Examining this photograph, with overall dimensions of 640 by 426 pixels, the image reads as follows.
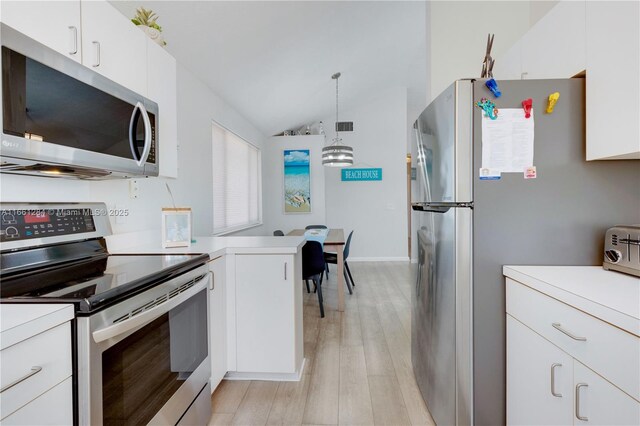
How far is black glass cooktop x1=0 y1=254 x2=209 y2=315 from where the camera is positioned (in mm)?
Result: 858

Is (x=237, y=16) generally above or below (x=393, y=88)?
below

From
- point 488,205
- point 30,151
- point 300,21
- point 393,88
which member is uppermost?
point 393,88

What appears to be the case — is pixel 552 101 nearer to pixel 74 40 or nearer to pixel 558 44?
pixel 558 44

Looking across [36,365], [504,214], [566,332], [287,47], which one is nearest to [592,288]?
[566,332]

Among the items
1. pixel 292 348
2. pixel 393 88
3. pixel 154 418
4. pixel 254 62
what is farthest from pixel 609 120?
pixel 393 88

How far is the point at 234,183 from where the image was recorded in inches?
173

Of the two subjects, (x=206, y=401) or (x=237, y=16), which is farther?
(x=237, y=16)

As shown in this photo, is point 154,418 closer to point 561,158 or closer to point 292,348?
point 292,348

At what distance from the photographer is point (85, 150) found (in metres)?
1.18

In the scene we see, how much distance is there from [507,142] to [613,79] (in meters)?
0.39

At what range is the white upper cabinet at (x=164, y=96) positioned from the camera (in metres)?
1.65

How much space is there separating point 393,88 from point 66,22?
19.8 ft

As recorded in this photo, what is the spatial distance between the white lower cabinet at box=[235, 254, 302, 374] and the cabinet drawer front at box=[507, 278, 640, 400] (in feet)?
4.04

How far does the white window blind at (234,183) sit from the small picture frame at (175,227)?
161 centimetres
